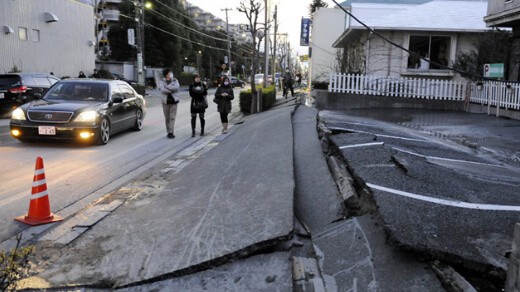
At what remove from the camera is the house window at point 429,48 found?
71.3 feet

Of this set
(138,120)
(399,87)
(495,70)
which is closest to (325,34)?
(399,87)

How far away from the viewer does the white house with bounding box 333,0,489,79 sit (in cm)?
2086

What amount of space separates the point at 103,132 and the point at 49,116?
1.20 m

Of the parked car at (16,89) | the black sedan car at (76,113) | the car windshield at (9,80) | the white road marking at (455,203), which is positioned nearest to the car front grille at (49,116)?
the black sedan car at (76,113)

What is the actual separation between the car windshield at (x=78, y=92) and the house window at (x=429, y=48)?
15.3 m

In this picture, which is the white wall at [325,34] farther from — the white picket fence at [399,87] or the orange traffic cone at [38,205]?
the orange traffic cone at [38,205]

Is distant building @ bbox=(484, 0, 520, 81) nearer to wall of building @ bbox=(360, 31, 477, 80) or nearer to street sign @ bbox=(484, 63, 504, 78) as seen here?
wall of building @ bbox=(360, 31, 477, 80)

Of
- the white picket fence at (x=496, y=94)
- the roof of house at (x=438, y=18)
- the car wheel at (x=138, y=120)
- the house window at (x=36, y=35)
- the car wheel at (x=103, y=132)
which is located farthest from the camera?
the house window at (x=36, y=35)

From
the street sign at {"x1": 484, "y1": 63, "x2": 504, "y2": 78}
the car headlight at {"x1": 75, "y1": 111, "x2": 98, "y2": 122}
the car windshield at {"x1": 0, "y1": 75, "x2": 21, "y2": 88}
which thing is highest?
the street sign at {"x1": 484, "y1": 63, "x2": 504, "y2": 78}

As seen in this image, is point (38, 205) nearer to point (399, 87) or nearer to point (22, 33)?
point (399, 87)

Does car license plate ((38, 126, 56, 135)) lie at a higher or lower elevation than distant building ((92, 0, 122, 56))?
lower

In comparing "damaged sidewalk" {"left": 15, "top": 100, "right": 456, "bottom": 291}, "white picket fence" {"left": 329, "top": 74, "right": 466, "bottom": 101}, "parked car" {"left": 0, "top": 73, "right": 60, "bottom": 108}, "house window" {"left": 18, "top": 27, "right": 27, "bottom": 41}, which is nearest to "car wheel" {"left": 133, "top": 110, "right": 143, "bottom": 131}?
"parked car" {"left": 0, "top": 73, "right": 60, "bottom": 108}

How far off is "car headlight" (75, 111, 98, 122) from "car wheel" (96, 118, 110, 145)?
0.26 m

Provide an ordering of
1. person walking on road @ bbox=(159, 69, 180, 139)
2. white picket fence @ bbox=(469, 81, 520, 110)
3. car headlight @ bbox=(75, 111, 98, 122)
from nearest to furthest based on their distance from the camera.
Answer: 1. car headlight @ bbox=(75, 111, 98, 122)
2. person walking on road @ bbox=(159, 69, 180, 139)
3. white picket fence @ bbox=(469, 81, 520, 110)
